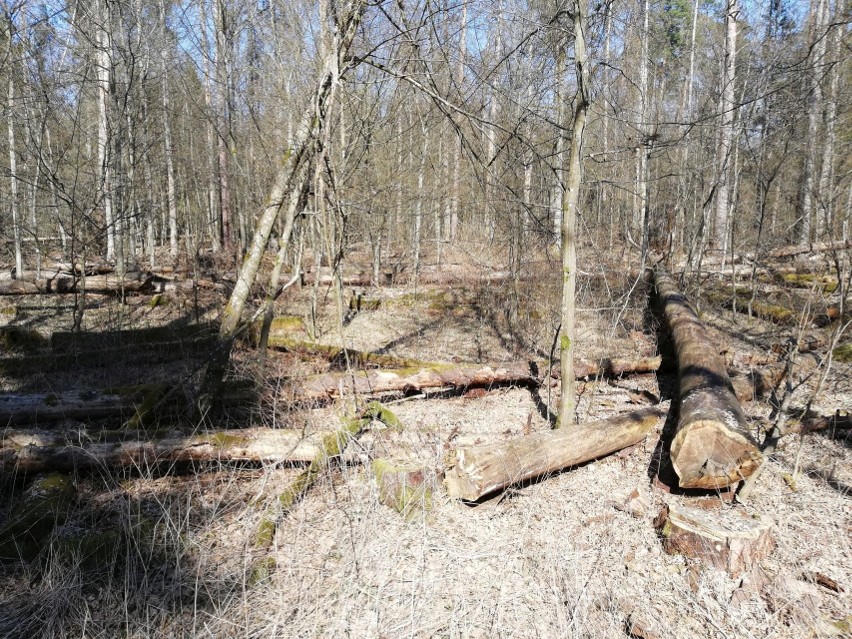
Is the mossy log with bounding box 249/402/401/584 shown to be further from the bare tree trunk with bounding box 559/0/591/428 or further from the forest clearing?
the bare tree trunk with bounding box 559/0/591/428

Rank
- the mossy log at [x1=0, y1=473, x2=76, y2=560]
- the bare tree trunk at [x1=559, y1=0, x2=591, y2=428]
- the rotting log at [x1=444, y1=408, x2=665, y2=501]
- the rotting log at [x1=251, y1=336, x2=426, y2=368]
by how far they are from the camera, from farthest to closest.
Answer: the rotting log at [x1=251, y1=336, x2=426, y2=368], the bare tree trunk at [x1=559, y1=0, x2=591, y2=428], the rotting log at [x1=444, y1=408, x2=665, y2=501], the mossy log at [x1=0, y1=473, x2=76, y2=560]

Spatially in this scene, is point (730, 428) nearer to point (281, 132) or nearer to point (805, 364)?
point (805, 364)

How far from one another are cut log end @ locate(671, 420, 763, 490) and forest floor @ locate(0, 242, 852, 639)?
0.19 meters

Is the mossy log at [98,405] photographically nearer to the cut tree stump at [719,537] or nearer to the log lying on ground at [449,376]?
the log lying on ground at [449,376]

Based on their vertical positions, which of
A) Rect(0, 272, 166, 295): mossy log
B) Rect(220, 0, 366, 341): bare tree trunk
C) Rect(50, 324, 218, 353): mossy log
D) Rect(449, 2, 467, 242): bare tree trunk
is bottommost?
Rect(50, 324, 218, 353): mossy log

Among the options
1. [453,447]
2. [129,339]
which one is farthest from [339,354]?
[129,339]

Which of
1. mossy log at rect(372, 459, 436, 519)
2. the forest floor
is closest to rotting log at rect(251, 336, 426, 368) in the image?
the forest floor

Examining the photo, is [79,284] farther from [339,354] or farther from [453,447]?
[453,447]

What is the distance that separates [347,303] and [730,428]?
Answer: 8.64 metres

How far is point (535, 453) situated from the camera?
13.5 feet

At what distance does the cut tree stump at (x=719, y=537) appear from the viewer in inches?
121

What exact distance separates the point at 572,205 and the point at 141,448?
3.95 m

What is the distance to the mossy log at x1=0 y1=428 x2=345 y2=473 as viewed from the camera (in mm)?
4078

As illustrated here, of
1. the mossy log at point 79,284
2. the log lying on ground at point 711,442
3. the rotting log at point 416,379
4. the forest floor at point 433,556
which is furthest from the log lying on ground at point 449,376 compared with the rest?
the mossy log at point 79,284
